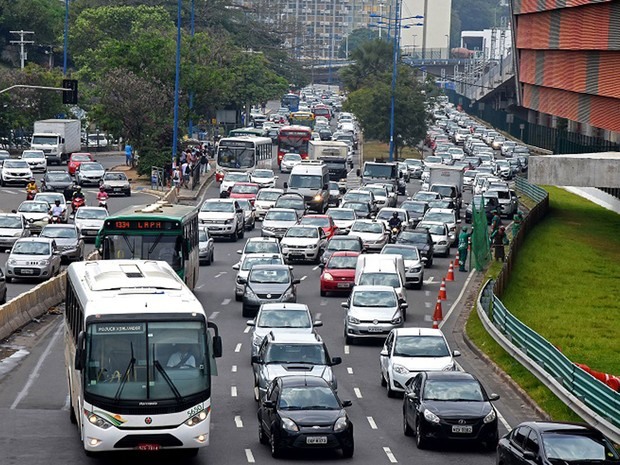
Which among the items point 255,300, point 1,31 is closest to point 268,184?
point 255,300

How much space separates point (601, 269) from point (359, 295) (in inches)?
774

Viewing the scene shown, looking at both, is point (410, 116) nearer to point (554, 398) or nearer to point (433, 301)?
point (433, 301)

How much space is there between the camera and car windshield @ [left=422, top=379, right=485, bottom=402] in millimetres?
25781

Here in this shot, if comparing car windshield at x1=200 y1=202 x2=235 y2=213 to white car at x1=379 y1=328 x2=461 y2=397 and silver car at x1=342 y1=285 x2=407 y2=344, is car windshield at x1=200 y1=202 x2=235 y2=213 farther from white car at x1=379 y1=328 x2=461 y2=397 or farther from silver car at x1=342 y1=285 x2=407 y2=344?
white car at x1=379 y1=328 x2=461 y2=397

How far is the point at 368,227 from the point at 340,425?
33664mm

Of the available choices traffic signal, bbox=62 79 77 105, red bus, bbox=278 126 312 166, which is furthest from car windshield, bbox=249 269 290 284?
red bus, bbox=278 126 312 166

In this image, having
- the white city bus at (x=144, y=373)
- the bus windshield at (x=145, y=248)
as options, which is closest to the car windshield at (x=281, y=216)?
the bus windshield at (x=145, y=248)

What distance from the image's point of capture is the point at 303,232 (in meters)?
55.9

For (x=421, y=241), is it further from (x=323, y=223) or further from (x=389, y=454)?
(x=389, y=454)

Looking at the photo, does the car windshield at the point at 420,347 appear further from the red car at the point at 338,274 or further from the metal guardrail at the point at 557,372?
the red car at the point at 338,274

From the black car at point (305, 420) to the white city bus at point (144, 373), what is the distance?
2.01 m

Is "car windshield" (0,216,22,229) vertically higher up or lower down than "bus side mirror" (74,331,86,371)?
lower down

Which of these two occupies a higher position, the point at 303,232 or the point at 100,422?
the point at 100,422

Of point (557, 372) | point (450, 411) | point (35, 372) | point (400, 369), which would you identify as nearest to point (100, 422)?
point (450, 411)
